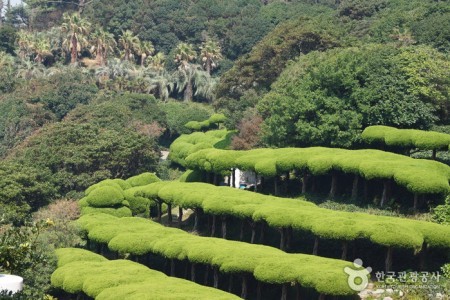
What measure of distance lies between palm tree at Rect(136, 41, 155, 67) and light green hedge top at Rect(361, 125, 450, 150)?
204 feet

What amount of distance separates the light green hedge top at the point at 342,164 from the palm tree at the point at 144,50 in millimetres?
56184

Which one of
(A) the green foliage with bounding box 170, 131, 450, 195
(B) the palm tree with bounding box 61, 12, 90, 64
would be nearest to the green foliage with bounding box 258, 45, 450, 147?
(A) the green foliage with bounding box 170, 131, 450, 195

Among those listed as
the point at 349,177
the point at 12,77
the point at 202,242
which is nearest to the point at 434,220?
the point at 349,177

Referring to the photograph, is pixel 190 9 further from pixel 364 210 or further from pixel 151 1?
pixel 364 210

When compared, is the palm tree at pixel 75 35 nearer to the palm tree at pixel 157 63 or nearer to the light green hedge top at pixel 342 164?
the palm tree at pixel 157 63

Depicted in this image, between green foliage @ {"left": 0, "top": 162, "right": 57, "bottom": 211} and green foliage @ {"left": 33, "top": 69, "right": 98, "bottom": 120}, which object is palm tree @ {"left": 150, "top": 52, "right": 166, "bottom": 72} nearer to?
green foliage @ {"left": 33, "top": 69, "right": 98, "bottom": 120}

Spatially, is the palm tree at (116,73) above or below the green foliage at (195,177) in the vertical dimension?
above

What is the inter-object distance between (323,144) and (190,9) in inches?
3037

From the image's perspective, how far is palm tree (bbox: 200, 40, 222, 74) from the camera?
357 ft

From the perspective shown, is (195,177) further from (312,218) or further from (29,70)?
(29,70)

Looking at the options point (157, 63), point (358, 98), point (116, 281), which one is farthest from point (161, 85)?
point (116, 281)

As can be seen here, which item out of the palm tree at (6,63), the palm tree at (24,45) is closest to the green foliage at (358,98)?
the palm tree at (6,63)

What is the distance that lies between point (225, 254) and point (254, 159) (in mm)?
15525

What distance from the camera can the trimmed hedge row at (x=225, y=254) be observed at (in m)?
32.7
